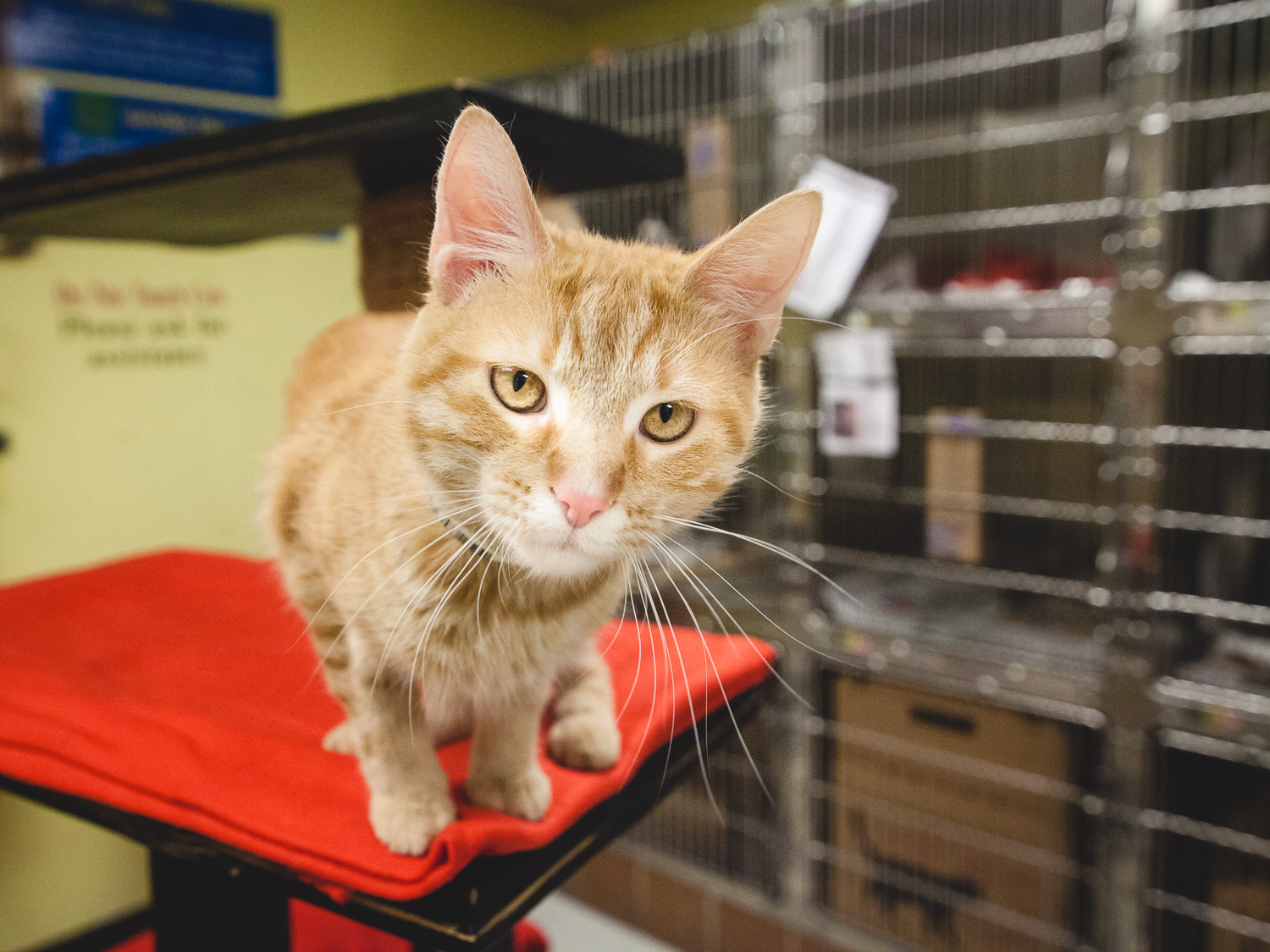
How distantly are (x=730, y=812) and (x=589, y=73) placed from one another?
1.32 metres

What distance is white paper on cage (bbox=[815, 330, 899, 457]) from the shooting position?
101 cm

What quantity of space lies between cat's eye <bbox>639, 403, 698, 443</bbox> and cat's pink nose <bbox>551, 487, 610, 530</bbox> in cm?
4

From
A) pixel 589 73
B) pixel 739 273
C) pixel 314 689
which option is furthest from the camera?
pixel 589 73

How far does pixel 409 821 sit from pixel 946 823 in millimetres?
1178

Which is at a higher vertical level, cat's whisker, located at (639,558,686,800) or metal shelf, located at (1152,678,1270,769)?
cat's whisker, located at (639,558,686,800)

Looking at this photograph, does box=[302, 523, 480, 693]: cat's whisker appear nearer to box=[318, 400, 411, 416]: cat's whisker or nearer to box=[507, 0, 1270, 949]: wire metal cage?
box=[318, 400, 411, 416]: cat's whisker

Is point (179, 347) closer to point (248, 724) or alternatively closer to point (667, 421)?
point (248, 724)

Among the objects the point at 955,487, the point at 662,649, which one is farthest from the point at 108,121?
the point at 955,487

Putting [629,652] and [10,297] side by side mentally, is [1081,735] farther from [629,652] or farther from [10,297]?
[10,297]

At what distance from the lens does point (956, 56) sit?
129 centimetres

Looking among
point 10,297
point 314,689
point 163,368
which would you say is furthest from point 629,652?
point 10,297

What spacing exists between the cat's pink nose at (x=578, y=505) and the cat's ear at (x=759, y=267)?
3.9 inches

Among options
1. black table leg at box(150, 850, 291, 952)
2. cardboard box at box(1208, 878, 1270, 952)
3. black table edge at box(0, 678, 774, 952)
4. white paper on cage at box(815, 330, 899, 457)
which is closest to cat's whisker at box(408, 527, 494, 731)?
black table edge at box(0, 678, 774, 952)

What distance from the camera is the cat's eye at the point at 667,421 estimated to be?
387 millimetres
